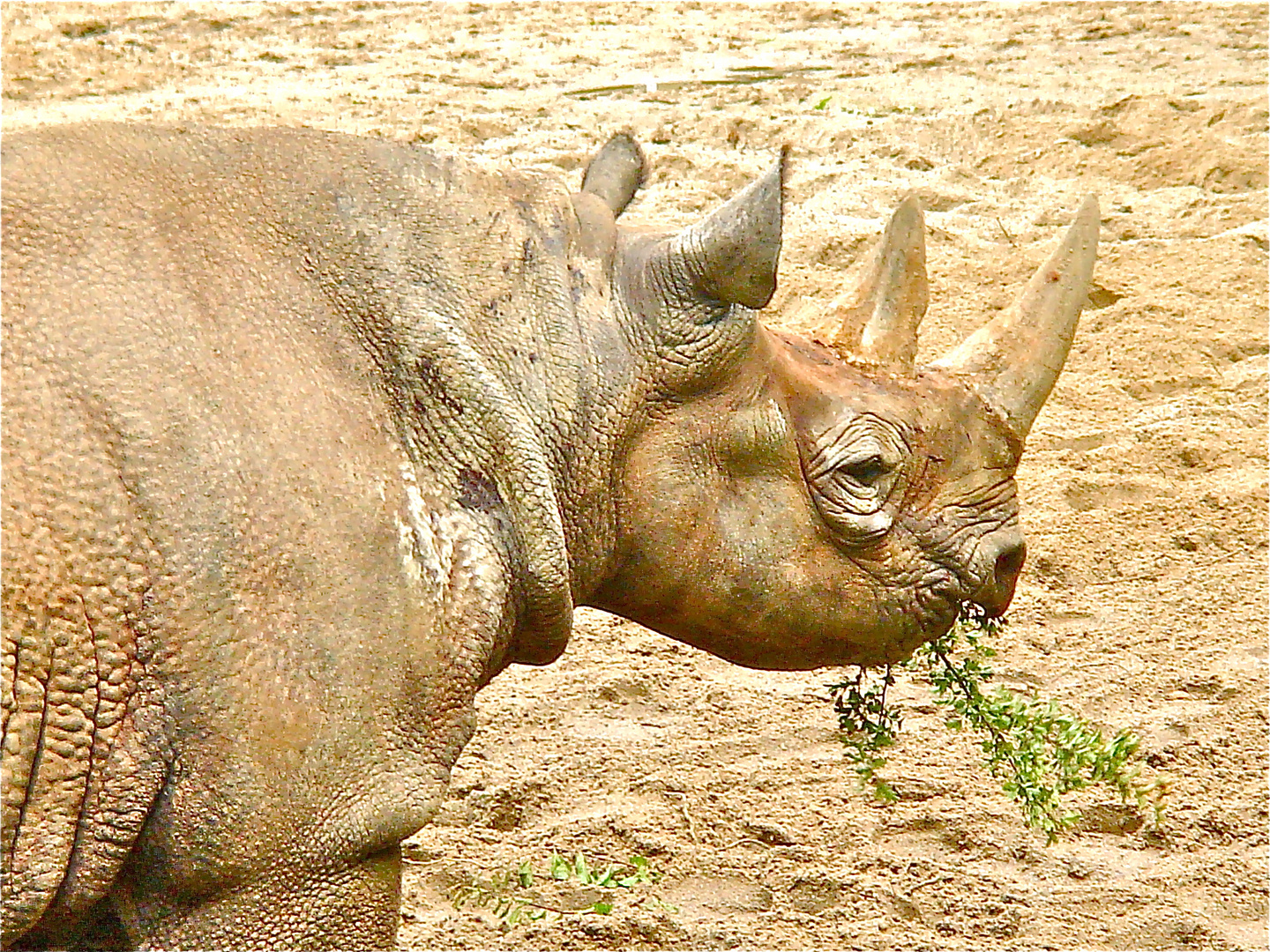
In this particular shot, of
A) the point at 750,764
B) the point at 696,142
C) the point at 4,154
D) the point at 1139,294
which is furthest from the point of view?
the point at 696,142

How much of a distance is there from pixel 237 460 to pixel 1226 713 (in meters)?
2.62

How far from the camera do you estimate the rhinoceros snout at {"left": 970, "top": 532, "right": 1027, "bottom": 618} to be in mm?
3066

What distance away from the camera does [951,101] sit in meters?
7.22

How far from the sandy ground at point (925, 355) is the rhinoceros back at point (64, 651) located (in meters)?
1.35

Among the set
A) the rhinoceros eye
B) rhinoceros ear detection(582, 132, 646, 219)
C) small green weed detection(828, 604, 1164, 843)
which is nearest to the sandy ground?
small green weed detection(828, 604, 1164, 843)

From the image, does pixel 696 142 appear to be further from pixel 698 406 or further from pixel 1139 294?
pixel 698 406

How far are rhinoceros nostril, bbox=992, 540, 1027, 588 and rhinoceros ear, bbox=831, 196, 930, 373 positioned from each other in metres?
0.33

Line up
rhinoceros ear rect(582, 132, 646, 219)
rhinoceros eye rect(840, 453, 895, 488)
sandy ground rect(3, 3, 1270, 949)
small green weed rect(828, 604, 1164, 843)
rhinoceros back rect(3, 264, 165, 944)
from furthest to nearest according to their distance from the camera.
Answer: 1. sandy ground rect(3, 3, 1270, 949)
2. small green weed rect(828, 604, 1164, 843)
3. rhinoceros ear rect(582, 132, 646, 219)
4. rhinoceros eye rect(840, 453, 895, 488)
5. rhinoceros back rect(3, 264, 165, 944)

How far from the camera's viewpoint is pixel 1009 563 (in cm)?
Answer: 312

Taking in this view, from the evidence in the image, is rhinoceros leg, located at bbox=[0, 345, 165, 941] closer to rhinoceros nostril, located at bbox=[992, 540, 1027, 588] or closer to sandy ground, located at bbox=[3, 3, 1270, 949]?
sandy ground, located at bbox=[3, 3, 1270, 949]

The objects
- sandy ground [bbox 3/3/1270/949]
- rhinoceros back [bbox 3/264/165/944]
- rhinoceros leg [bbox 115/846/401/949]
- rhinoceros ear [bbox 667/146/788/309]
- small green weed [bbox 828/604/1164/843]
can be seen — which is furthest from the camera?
sandy ground [bbox 3/3/1270/949]

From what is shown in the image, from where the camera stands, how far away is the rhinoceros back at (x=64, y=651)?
210 cm

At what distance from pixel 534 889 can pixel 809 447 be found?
1.15m

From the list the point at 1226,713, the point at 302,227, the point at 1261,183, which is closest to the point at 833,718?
the point at 1226,713
